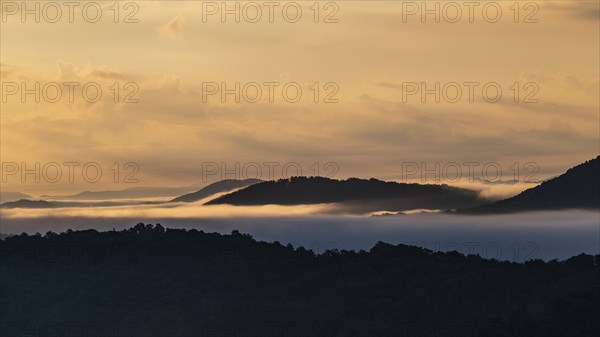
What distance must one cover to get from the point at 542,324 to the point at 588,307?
7.03m

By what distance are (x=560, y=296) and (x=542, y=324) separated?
488 inches

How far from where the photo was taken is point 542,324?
187 metres

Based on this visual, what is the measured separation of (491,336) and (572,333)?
15676mm

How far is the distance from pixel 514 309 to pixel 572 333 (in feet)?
49.5

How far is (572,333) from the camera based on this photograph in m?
183

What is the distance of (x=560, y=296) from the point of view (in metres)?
198

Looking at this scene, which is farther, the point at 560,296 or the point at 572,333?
the point at 560,296

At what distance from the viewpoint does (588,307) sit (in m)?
188

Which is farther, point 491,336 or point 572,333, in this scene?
point 491,336

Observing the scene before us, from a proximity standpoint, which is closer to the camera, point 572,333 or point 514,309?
point 572,333

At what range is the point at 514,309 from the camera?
196m

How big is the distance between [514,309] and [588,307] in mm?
12655

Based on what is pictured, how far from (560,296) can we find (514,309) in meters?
7.36
